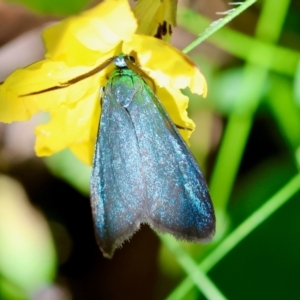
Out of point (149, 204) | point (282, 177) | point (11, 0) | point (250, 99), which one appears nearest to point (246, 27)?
point (250, 99)

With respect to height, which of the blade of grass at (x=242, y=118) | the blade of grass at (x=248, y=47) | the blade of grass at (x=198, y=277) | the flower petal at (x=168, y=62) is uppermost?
the flower petal at (x=168, y=62)

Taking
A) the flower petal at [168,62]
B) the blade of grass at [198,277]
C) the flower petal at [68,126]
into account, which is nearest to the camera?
the flower petal at [168,62]

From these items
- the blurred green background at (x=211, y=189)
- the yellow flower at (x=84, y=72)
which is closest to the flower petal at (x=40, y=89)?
the yellow flower at (x=84, y=72)

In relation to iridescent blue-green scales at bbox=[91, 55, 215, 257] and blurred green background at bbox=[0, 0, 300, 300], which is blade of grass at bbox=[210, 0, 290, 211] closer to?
blurred green background at bbox=[0, 0, 300, 300]

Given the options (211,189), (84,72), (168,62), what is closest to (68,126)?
(84,72)

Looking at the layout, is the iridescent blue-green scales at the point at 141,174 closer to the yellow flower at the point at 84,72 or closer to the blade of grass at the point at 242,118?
the yellow flower at the point at 84,72

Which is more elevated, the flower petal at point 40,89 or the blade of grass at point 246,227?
the flower petal at point 40,89

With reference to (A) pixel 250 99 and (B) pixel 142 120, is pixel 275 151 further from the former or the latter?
(B) pixel 142 120

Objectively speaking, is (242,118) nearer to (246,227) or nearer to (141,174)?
(246,227)
